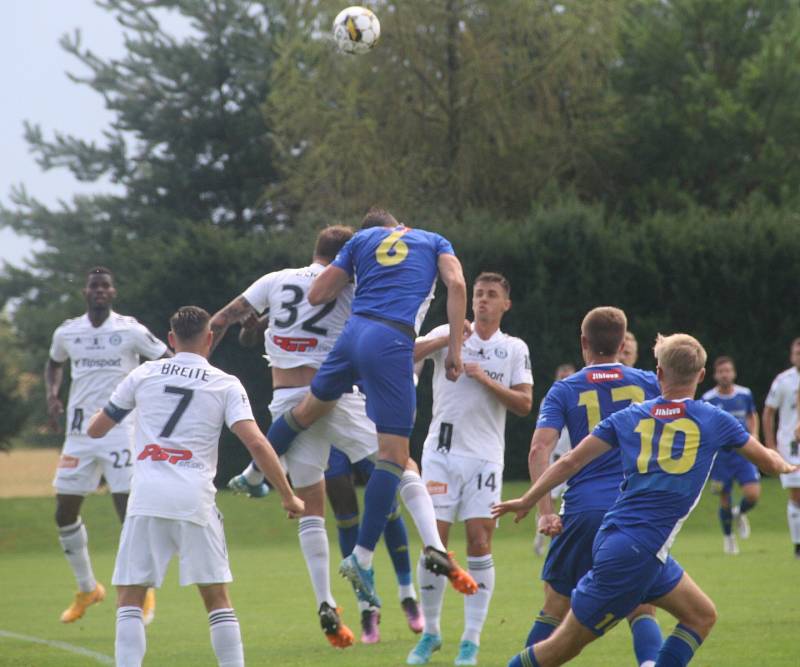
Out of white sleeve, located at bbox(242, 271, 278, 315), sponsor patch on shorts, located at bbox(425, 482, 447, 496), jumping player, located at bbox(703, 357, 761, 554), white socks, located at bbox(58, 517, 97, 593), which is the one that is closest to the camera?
white sleeve, located at bbox(242, 271, 278, 315)

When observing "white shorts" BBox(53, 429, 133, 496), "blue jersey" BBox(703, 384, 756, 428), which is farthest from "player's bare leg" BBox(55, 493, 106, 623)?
"blue jersey" BBox(703, 384, 756, 428)

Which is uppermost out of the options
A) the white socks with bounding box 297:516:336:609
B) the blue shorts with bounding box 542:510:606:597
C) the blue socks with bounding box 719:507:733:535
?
the blue shorts with bounding box 542:510:606:597

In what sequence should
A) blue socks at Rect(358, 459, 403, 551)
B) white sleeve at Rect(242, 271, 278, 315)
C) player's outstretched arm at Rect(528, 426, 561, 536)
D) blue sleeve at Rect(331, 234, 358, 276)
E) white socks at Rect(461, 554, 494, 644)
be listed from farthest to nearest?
white sleeve at Rect(242, 271, 278, 315), white socks at Rect(461, 554, 494, 644), blue sleeve at Rect(331, 234, 358, 276), blue socks at Rect(358, 459, 403, 551), player's outstretched arm at Rect(528, 426, 561, 536)

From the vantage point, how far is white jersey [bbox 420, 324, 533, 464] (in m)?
10.0

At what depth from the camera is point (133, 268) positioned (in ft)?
101

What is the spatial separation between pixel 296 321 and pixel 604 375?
8.78 feet

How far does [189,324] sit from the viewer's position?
293 inches

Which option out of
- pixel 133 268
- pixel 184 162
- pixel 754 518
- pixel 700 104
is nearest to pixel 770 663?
pixel 754 518

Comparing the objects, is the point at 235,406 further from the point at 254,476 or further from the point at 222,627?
the point at 254,476

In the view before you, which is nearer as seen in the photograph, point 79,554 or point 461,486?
point 461,486

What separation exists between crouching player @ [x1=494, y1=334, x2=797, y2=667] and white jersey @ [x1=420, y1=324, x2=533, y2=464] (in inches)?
136

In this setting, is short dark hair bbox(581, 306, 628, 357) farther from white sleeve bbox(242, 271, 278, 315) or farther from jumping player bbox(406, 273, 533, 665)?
white sleeve bbox(242, 271, 278, 315)

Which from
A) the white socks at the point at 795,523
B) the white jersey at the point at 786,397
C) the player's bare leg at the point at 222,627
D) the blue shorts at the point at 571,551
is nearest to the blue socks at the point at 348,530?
the player's bare leg at the point at 222,627

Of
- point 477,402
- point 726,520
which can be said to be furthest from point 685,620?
point 726,520
